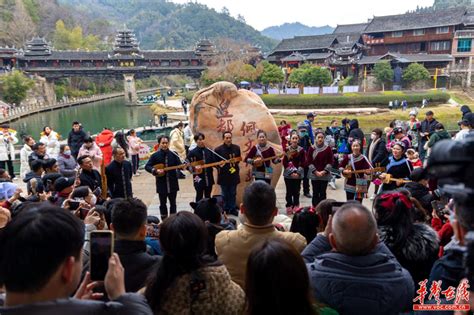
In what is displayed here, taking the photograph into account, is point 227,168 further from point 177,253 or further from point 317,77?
point 317,77

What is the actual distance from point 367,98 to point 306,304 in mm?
34087

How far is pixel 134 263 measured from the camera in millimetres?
2322

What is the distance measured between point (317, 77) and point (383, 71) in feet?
22.2

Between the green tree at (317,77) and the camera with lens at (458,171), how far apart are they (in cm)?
3556

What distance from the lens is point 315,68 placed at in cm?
3566

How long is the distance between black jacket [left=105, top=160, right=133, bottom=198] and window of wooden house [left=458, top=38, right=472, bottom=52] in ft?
139

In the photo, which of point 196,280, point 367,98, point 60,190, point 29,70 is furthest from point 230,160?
point 29,70

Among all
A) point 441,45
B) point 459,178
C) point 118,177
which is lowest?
point 118,177

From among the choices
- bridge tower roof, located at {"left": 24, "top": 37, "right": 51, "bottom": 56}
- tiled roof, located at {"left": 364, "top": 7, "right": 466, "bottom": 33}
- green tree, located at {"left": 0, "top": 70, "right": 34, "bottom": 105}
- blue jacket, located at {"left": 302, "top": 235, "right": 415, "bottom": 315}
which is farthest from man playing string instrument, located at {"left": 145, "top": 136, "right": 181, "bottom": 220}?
bridge tower roof, located at {"left": 24, "top": 37, "right": 51, "bottom": 56}

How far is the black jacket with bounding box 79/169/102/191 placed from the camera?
209 inches

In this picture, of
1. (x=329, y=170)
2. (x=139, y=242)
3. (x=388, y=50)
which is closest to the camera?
(x=139, y=242)

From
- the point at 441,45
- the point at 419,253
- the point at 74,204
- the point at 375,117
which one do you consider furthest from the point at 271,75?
the point at 419,253

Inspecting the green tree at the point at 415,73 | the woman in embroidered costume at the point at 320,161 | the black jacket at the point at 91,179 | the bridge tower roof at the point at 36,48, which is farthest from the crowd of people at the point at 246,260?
the bridge tower roof at the point at 36,48

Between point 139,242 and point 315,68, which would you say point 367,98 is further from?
point 139,242
